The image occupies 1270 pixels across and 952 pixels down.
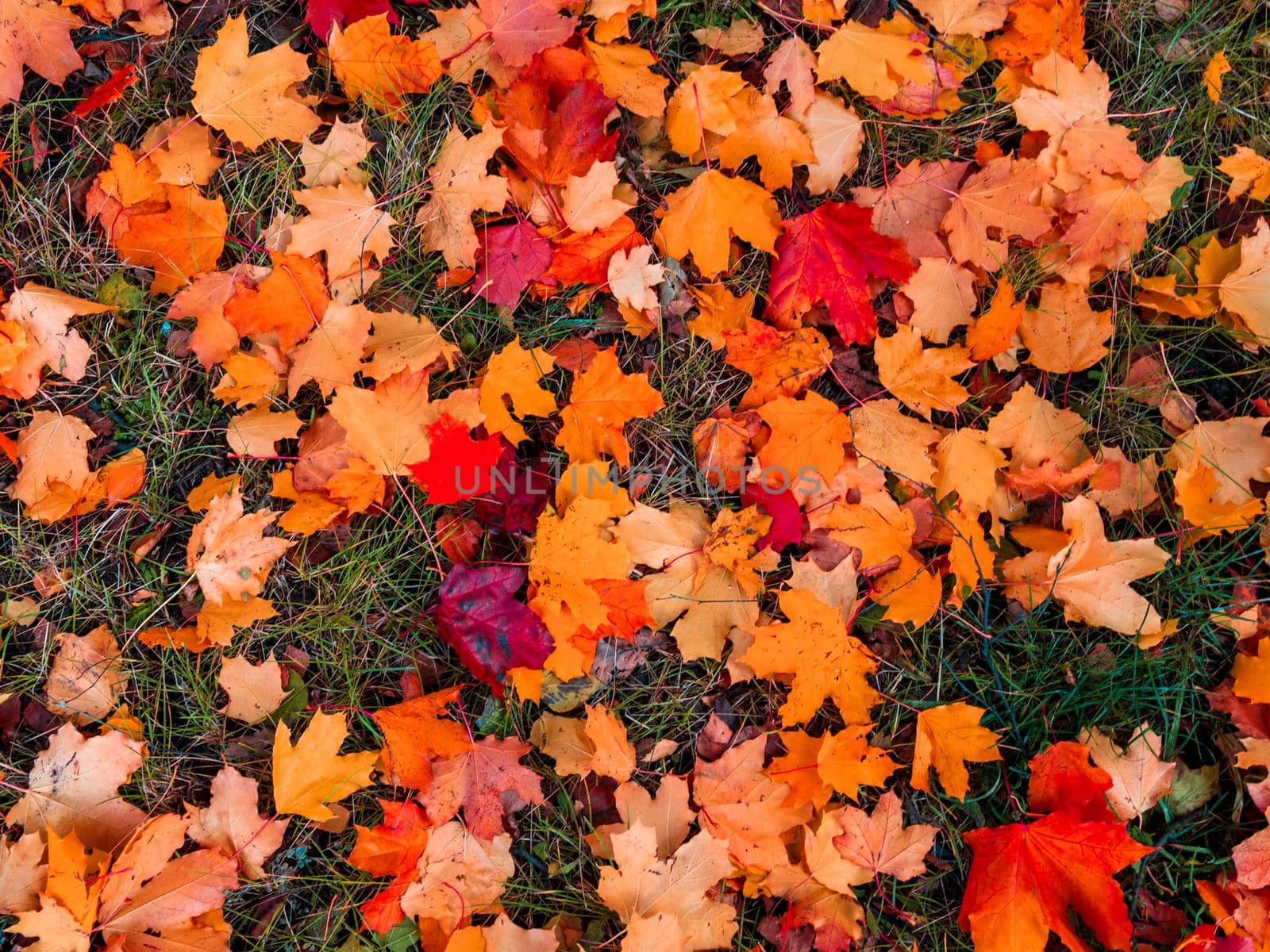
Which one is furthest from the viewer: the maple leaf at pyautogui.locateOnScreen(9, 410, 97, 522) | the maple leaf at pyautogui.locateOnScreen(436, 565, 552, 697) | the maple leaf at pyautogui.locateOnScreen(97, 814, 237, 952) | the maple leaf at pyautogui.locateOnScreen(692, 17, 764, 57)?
the maple leaf at pyautogui.locateOnScreen(692, 17, 764, 57)

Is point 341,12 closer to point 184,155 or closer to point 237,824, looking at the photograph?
point 184,155

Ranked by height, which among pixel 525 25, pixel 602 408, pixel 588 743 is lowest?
pixel 588 743

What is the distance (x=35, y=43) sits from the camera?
2150 millimetres

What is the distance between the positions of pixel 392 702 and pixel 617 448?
2.80ft

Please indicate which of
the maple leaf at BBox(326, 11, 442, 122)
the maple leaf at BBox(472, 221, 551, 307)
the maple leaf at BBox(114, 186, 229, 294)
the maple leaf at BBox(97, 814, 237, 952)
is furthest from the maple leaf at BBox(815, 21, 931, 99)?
the maple leaf at BBox(97, 814, 237, 952)

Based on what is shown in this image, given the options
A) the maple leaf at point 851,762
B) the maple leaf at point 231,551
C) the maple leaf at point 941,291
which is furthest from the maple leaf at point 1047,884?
the maple leaf at point 231,551

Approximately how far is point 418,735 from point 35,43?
1.93 meters

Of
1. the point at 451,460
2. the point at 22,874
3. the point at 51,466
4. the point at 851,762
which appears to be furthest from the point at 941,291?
the point at 22,874

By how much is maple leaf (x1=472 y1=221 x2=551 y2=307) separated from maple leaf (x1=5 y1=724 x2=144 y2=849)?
4.66ft

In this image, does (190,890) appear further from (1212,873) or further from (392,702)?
(1212,873)

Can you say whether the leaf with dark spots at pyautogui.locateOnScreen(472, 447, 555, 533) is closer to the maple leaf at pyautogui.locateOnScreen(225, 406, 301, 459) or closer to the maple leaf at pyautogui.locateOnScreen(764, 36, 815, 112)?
the maple leaf at pyautogui.locateOnScreen(225, 406, 301, 459)

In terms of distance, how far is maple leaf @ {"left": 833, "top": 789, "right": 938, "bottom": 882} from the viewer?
6.89ft

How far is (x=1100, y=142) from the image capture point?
2225 millimetres

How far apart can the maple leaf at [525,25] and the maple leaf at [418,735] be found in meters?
1.56
